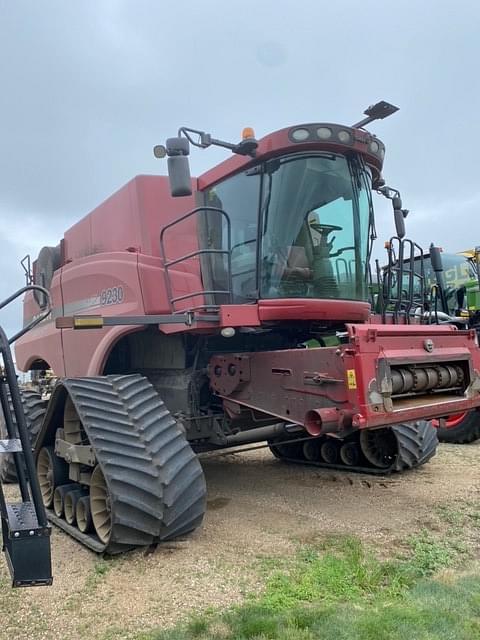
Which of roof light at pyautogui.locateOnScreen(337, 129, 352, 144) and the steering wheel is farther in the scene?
the steering wheel

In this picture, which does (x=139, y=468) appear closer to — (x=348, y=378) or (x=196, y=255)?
(x=348, y=378)

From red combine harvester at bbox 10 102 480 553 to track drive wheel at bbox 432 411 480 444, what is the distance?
8.34 feet

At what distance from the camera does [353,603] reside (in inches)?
125

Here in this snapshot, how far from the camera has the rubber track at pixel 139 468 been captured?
3.94 meters

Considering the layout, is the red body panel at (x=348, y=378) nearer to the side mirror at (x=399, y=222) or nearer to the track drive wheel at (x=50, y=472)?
the side mirror at (x=399, y=222)

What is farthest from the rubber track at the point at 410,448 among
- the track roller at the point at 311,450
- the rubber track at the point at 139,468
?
the rubber track at the point at 139,468

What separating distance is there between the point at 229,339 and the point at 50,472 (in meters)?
2.00

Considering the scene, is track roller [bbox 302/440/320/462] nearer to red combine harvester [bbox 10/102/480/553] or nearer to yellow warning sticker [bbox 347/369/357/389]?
red combine harvester [bbox 10/102/480/553]

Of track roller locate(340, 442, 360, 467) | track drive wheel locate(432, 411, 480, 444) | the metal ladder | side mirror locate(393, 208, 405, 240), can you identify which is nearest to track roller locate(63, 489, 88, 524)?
Answer: the metal ladder

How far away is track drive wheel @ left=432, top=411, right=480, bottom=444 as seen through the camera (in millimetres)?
8422

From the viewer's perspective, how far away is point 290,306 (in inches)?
183

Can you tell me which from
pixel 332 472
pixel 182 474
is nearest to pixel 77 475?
pixel 182 474

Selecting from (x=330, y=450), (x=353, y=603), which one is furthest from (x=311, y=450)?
(x=353, y=603)

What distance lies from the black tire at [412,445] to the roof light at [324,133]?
3.01m
